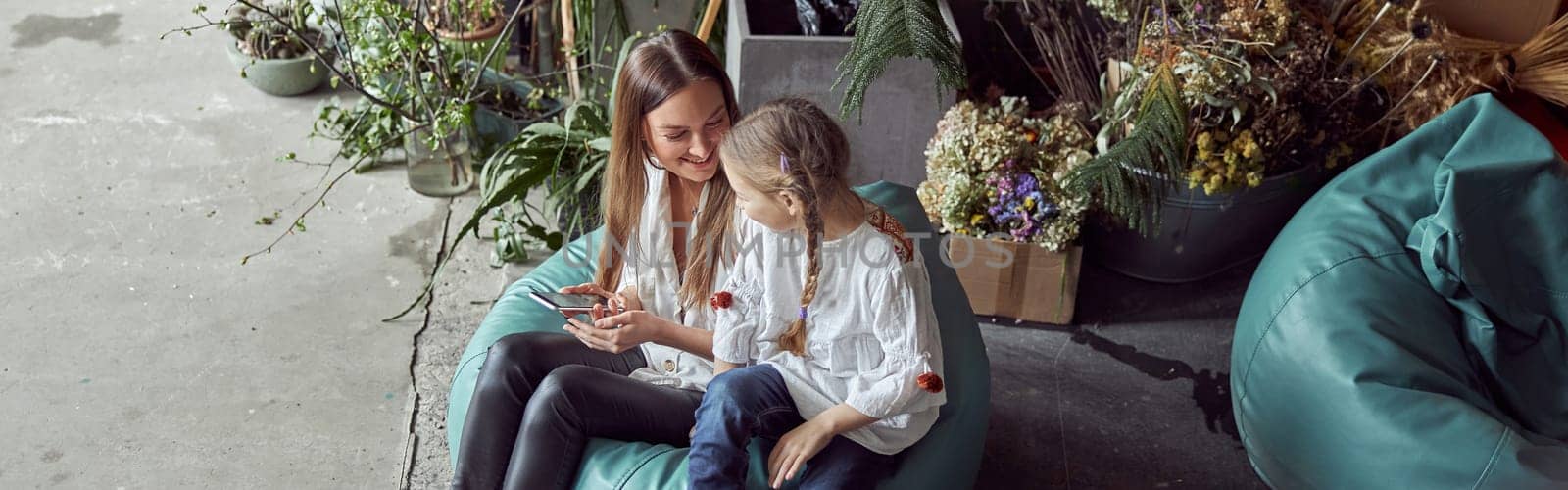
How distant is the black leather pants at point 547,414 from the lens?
1862 mm

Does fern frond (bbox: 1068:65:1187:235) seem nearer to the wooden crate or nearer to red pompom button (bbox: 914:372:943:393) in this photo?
the wooden crate

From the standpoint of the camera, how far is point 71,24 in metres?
4.01

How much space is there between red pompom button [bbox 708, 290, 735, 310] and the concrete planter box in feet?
2.72

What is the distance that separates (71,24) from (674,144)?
298 cm

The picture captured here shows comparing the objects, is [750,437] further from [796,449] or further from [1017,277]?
[1017,277]

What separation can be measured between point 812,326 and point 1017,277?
1.06 m

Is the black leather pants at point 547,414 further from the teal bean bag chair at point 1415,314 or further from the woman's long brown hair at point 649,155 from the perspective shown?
the teal bean bag chair at point 1415,314

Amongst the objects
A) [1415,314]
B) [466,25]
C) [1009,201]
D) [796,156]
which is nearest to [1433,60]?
[1415,314]

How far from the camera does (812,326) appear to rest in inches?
73.9

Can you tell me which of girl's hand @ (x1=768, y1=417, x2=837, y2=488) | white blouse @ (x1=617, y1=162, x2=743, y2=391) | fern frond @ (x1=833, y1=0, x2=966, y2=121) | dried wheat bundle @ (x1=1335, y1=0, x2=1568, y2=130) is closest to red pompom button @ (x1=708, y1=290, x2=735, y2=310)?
white blouse @ (x1=617, y1=162, x2=743, y2=391)

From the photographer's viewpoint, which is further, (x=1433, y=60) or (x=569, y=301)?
(x=1433, y=60)

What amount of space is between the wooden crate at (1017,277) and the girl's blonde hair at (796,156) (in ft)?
3.33

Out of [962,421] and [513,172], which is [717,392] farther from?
[513,172]

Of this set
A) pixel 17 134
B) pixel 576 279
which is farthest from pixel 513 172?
pixel 17 134
